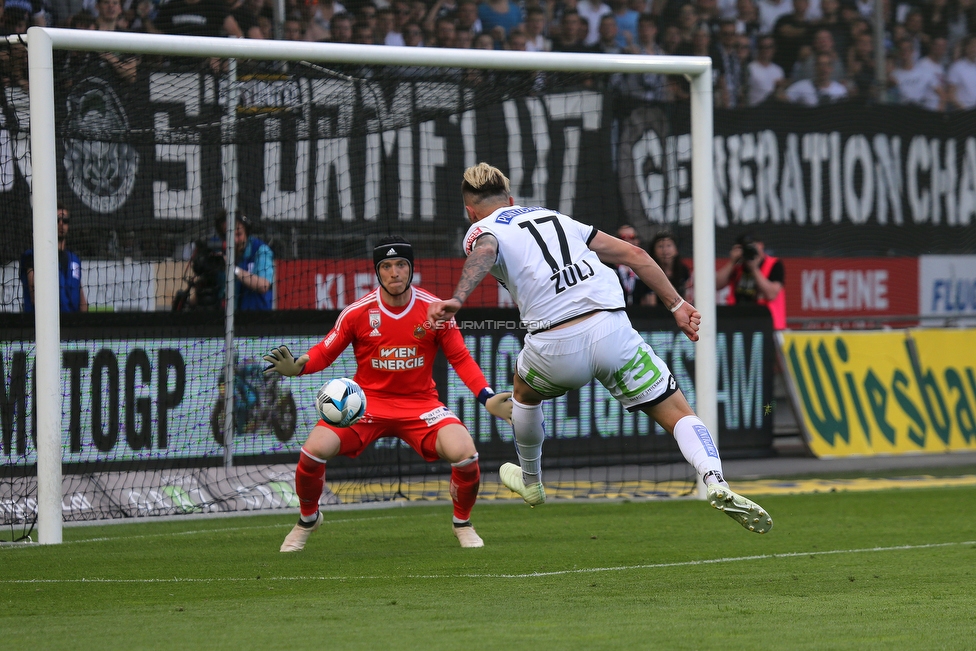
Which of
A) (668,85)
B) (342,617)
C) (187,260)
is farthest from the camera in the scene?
(668,85)

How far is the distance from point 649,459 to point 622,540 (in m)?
4.75

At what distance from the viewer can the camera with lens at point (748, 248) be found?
15.0m

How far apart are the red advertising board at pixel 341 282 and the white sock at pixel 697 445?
20.2ft

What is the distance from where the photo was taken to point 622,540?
9.05 metres

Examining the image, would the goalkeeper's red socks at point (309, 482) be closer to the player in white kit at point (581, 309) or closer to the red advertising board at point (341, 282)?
the player in white kit at point (581, 309)

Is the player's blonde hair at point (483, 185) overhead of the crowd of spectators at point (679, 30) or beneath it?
beneath

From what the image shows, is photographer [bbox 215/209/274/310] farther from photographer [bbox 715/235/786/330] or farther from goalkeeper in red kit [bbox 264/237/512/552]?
photographer [bbox 715/235/786/330]

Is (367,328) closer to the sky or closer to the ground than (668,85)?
closer to the ground

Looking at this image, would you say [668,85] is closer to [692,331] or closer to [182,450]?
[182,450]

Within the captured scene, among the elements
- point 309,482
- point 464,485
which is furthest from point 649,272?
point 309,482

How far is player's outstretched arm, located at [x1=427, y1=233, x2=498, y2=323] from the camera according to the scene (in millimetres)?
6746

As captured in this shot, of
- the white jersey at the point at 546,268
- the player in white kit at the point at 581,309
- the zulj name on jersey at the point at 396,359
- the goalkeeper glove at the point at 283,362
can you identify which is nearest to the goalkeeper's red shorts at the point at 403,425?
the zulj name on jersey at the point at 396,359

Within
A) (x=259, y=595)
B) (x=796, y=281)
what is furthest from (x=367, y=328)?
(x=796, y=281)

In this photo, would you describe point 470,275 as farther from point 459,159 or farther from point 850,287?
point 850,287
